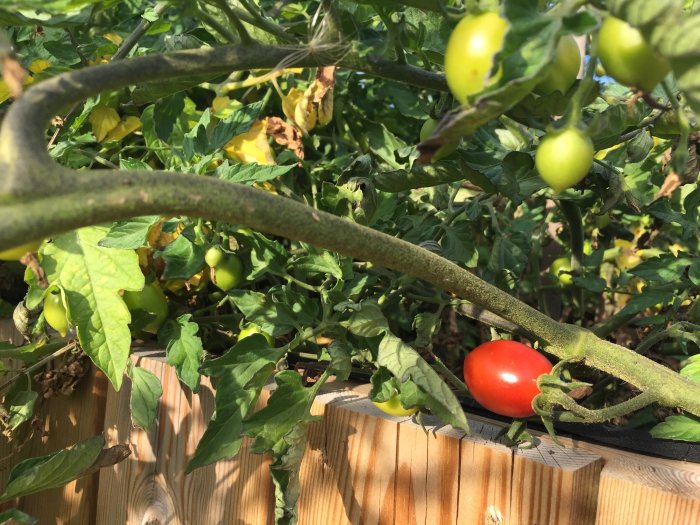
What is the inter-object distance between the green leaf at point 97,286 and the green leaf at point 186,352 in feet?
0.43

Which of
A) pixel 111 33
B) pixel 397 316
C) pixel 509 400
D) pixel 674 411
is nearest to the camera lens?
pixel 509 400

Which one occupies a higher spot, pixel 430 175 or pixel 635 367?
pixel 430 175

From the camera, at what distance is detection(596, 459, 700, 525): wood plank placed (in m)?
0.73

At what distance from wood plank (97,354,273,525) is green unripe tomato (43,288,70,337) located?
19cm

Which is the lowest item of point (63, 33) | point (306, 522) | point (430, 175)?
point (306, 522)

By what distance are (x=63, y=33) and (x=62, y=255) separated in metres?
0.57

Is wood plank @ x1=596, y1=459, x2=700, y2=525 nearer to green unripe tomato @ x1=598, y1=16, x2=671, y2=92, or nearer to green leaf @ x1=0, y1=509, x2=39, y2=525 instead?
green unripe tomato @ x1=598, y1=16, x2=671, y2=92

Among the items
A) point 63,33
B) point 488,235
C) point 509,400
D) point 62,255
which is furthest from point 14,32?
point 509,400

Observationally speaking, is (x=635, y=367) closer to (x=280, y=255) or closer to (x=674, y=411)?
(x=674, y=411)

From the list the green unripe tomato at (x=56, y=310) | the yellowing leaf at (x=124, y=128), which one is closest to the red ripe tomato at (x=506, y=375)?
the green unripe tomato at (x=56, y=310)

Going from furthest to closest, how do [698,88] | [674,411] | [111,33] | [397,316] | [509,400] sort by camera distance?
[111,33] < [397,316] < [674,411] < [509,400] < [698,88]

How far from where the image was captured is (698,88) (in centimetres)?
38

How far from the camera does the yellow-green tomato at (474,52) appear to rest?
40 centimetres

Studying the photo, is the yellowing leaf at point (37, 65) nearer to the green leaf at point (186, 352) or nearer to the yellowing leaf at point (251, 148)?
the yellowing leaf at point (251, 148)
